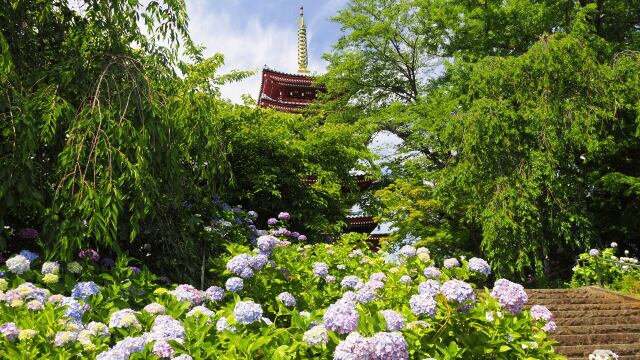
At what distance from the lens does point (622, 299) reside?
9797mm

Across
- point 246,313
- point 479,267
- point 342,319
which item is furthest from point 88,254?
point 479,267

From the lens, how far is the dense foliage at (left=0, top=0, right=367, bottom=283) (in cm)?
430

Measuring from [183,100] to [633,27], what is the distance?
698 inches

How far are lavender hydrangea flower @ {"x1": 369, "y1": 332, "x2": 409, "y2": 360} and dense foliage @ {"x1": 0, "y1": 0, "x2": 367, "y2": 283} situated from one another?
2.72 metres

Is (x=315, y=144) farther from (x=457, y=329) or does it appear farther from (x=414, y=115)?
(x=457, y=329)

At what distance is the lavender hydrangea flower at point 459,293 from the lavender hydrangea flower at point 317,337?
676mm

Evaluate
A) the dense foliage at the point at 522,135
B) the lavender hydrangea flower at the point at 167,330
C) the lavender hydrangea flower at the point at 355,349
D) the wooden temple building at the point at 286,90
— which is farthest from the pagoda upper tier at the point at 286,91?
the lavender hydrangea flower at the point at 355,349

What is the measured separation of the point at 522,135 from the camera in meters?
12.4

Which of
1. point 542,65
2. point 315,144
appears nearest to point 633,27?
point 542,65

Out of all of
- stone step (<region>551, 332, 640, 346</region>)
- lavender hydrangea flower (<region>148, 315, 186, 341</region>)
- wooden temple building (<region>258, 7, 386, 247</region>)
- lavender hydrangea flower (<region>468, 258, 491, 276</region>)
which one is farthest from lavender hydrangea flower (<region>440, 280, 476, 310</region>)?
wooden temple building (<region>258, 7, 386, 247</region>)

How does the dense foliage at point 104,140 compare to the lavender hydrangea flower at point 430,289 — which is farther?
the dense foliage at point 104,140

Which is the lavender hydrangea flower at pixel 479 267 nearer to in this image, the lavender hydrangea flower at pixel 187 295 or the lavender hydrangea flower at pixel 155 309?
the lavender hydrangea flower at pixel 187 295

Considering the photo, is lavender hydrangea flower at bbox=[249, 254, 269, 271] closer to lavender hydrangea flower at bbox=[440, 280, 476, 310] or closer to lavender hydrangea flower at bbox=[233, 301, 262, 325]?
lavender hydrangea flower at bbox=[233, 301, 262, 325]

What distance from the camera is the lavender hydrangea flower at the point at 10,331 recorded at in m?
2.51
